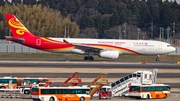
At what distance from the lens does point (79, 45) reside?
94.9 metres

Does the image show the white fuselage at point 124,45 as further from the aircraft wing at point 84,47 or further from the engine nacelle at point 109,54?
the engine nacelle at point 109,54

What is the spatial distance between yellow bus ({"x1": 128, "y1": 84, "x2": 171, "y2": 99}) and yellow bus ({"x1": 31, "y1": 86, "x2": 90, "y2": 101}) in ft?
15.6

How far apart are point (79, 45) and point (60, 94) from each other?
47202mm

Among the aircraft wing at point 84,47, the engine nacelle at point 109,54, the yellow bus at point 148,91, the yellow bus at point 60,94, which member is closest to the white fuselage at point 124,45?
the aircraft wing at point 84,47

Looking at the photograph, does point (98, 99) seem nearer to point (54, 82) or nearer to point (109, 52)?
point (54, 82)

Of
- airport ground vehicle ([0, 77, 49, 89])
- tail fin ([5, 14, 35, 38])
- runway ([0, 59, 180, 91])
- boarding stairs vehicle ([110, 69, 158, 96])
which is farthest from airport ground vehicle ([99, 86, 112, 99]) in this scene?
tail fin ([5, 14, 35, 38])

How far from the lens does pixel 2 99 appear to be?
47.4 m

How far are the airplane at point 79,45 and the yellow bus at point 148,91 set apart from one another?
42894 mm

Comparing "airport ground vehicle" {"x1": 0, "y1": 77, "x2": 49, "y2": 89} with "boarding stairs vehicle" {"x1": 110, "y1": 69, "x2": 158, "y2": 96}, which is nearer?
"boarding stairs vehicle" {"x1": 110, "y1": 69, "x2": 158, "y2": 96}

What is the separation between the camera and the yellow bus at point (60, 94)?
46844 millimetres

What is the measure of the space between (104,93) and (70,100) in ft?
11.5

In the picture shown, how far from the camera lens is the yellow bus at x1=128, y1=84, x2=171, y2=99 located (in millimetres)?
51188

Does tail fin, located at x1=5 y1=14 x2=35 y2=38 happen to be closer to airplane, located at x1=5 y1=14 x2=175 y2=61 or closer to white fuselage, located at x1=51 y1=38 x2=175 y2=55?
airplane, located at x1=5 y1=14 x2=175 y2=61

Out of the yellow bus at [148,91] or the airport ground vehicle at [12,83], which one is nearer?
the yellow bus at [148,91]
